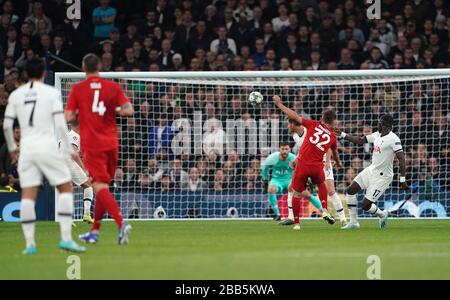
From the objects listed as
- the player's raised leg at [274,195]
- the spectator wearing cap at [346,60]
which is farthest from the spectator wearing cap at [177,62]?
the player's raised leg at [274,195]

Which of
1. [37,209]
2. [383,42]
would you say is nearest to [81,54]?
[37,209]

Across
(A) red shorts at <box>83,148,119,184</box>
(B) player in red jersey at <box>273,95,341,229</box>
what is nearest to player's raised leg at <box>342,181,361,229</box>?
(B) player in red jersey at <box>273,95,341,229</box>

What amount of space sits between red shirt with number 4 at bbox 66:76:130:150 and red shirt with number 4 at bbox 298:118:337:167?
5022mm

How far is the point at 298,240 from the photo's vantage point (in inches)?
557

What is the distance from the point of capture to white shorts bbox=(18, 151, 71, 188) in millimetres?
11398

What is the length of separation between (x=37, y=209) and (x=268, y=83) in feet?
17.8

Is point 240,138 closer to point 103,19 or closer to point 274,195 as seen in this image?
point 274,195

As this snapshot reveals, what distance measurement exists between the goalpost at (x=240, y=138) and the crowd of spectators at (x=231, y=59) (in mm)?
40

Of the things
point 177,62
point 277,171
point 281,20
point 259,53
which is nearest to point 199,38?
point 177,62

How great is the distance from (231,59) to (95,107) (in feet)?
37.3

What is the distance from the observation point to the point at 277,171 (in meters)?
20.7

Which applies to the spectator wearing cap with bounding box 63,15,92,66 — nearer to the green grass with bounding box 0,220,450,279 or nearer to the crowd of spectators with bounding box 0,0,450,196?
the crowd of spectators with bounding box 0,0,450,196

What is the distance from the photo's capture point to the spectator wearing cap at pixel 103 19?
24.9 meters

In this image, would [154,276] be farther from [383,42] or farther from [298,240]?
[383,42]
